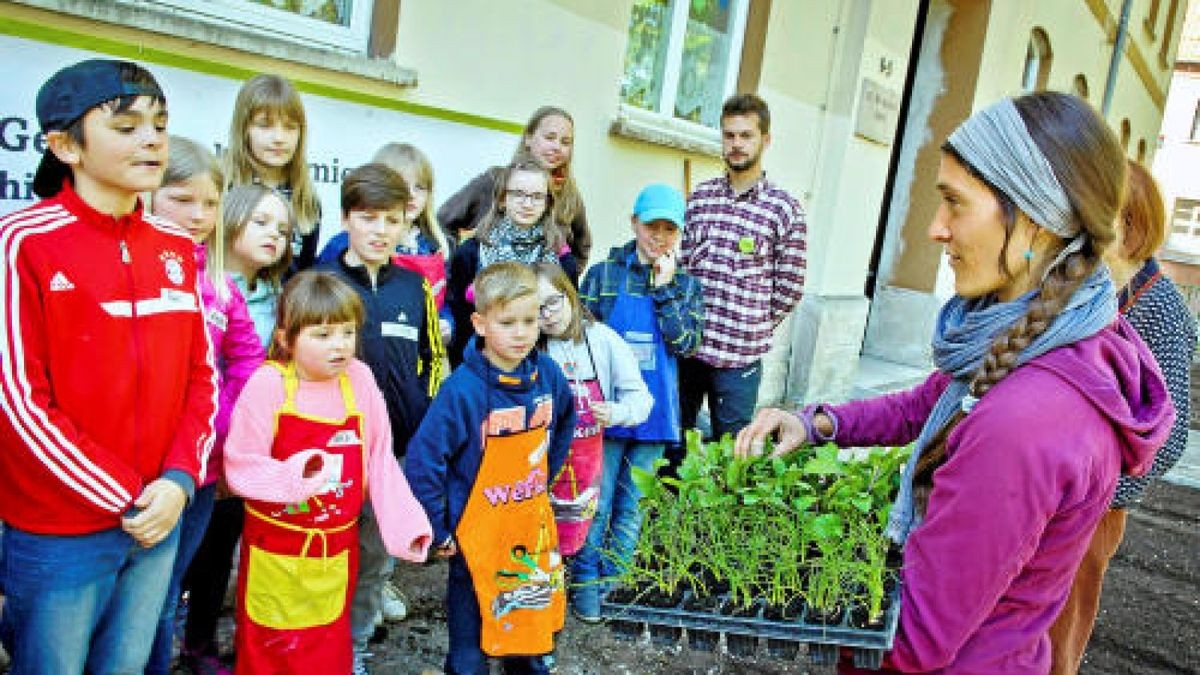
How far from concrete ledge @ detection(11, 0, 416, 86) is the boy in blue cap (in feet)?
4.30

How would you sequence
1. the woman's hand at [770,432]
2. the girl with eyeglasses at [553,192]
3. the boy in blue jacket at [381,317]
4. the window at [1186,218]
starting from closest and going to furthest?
the woman's hand at [770,432] → the boy in blue jacket at [381,317] → the girl with eyeglasses at [553,192] → the window at [1186,218]

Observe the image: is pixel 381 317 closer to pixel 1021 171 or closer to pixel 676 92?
pixel 1021 171

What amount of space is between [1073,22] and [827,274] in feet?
24.9

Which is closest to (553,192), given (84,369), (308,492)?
(308,492)

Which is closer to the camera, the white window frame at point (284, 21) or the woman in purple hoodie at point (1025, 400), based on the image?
the woman in purple hoodie at point (1025, 400)

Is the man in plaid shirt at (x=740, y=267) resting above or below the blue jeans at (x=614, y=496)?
above

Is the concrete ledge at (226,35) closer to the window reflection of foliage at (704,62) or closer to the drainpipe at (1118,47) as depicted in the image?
the window reflection of foliage at (704,62)

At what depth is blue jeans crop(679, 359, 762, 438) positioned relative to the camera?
4.41m

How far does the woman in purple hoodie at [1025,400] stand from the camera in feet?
4.25

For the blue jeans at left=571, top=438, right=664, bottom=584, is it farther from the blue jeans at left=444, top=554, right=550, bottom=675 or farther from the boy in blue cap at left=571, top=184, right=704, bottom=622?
the blue jeans at left=444, top=554, right=550, bottom=675

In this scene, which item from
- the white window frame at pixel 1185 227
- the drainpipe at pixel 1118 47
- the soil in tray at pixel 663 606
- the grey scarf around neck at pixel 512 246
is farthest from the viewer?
the white window frame at pixel 1185 227

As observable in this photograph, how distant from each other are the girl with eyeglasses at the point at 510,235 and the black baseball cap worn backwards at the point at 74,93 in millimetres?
1679

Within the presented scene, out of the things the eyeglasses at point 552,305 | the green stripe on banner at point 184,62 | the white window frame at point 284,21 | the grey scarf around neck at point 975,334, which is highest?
the white window frame at point 284,21

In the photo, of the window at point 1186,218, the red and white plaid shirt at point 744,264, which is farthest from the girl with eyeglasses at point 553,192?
the window at point 1186,218
